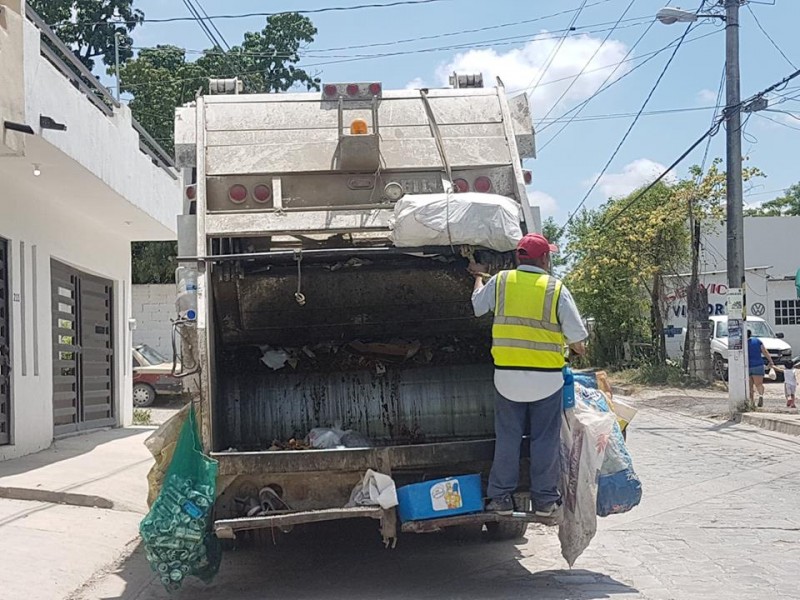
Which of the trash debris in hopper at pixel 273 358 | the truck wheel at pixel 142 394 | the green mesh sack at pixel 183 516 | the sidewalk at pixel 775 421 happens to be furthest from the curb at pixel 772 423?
the truck wheel at pixel 142 394

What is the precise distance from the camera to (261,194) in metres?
6.11

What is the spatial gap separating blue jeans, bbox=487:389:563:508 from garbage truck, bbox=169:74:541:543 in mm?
141

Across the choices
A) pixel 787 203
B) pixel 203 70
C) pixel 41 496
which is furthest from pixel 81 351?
pixel 787 203

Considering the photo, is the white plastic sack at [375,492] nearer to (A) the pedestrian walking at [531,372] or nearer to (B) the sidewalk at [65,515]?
(A) the pedestrian walking at [531,372]

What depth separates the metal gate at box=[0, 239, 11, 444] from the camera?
10164 mm

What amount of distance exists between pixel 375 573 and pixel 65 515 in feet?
8.86

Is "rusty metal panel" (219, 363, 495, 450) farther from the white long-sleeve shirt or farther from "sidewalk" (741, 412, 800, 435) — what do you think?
"sidewalk" (741, 412, 800, 435)

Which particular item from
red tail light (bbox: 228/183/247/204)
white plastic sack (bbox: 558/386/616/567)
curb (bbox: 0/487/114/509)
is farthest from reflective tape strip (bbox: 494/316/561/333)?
curb (bbox: 0/487/114/509)

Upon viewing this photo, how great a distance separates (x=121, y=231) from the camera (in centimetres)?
1551

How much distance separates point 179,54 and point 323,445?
31873 millimetres

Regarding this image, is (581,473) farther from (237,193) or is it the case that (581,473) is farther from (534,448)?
(237,193)

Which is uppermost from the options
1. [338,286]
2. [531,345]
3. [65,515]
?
[338,286]

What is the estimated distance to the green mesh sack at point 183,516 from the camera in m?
5.25

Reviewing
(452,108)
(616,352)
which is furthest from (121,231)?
(616,352)
